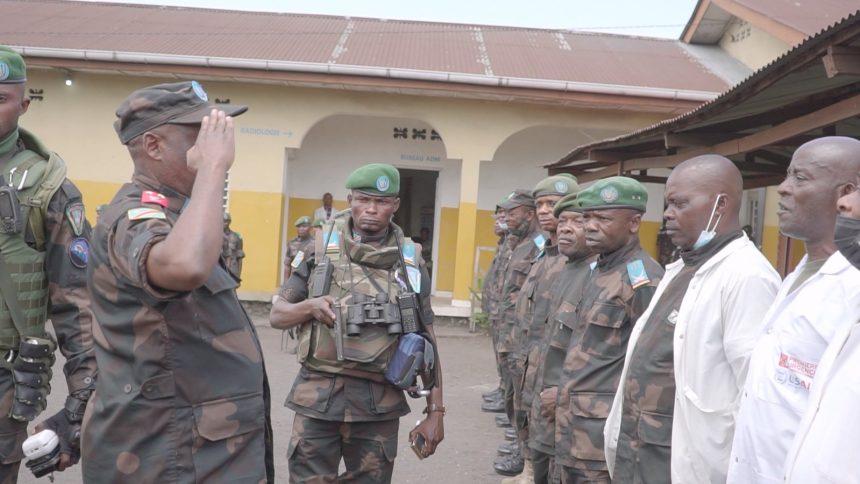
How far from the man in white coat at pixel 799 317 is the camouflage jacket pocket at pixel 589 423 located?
48.6 inches

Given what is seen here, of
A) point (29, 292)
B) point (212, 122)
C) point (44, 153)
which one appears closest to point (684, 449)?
point (212, 122)

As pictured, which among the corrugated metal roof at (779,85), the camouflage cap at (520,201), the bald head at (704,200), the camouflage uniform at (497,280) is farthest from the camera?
the camouflage uniform at (497,280)

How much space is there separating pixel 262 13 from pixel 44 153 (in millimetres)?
15912

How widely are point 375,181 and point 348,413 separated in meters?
1.26

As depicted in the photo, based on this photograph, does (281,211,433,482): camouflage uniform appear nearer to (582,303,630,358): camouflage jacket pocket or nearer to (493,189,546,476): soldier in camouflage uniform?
(582,303,630,358): camouflage jacket pocket

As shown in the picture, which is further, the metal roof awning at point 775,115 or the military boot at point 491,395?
the military boot at point 491,395

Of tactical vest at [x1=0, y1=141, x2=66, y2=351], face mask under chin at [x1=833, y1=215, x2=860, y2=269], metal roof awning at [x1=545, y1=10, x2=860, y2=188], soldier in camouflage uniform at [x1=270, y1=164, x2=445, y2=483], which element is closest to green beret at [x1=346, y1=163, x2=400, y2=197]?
soldier in camouflage uniform at [x1=270, y1=164, x2=445, y2=483]

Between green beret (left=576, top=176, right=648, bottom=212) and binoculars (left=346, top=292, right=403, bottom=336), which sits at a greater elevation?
green beret (left=576, top=176, right=648, bottom=212)

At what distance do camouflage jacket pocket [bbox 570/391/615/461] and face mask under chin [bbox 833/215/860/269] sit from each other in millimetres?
2101

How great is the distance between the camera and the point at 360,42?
16000 millimetres

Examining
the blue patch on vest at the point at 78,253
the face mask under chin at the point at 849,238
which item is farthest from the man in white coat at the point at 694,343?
the blue patch on vest at the point at 78,253

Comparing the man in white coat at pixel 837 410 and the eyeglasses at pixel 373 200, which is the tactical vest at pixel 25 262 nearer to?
the eyeglasses at pixel 373 200

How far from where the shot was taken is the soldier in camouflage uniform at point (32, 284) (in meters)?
3.08

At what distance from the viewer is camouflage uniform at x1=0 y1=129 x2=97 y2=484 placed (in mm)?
3092
